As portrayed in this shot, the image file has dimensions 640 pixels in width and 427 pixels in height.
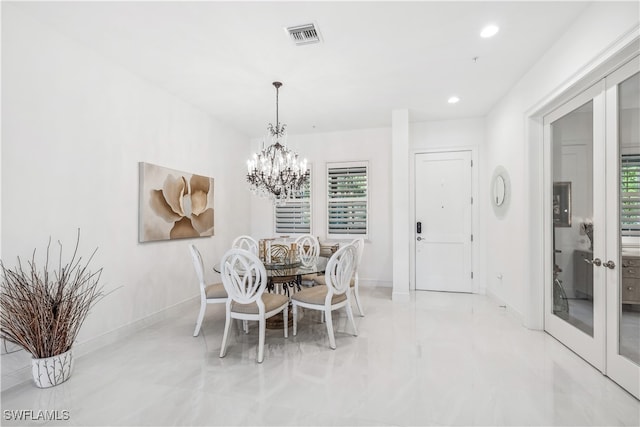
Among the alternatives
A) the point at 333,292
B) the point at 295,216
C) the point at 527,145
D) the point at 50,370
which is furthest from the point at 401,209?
the point at 50,370

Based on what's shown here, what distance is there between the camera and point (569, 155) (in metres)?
2.81

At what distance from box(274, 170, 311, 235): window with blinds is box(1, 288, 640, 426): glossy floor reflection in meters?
2.66

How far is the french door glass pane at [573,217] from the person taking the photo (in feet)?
8.32

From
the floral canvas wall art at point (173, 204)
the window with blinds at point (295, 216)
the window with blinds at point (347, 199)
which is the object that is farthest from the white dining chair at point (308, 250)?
the floral canvas wall art at point (173, 204)

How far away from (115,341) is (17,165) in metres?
1.82

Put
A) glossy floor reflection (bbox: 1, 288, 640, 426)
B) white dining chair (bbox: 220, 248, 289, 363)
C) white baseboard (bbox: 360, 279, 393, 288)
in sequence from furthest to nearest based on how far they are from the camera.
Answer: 1. white baseboard (bbox: 360, 279, 393, 288)
2. white dining chair (bbox: 220, 248, 289, 363)
3. glossy floor reflection (bbox: 1, 288, 640, 426)

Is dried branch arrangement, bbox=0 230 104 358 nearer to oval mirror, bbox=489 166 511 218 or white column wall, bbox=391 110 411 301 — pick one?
white column wall, bbox=391 110 411 301

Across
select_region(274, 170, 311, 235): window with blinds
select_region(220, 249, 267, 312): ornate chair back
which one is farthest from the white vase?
select_region(274, 170, 311, 235): window with blinds

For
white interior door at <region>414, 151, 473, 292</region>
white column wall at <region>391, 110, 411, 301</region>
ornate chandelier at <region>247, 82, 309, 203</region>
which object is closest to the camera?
ornate chandelier at <region>247, 82, 309, 203</region>

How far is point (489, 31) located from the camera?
2.59 m

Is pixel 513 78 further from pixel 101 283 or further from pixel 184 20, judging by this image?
pixel 101 283

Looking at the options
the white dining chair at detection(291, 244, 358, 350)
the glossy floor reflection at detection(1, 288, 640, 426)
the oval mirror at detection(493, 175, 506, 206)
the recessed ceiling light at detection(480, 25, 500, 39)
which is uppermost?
the recessed ceiling light at detection(480, 25, 500, 39)

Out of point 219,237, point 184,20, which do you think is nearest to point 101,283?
point 219,237

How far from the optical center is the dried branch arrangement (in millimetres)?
2172
